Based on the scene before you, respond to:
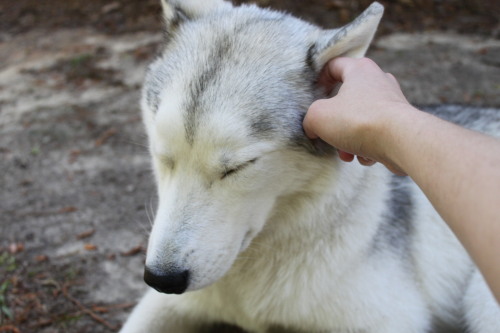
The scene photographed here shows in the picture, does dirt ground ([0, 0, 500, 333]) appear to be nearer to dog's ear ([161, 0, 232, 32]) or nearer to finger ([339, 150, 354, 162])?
dog's ear ([161, 0, 232, 32])

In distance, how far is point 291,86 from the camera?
2.46 m

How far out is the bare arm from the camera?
4.87 ft

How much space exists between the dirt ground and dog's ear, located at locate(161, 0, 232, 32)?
3.93ft

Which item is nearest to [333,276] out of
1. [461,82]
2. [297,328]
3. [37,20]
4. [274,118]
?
[297,328]

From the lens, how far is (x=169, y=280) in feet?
7.22

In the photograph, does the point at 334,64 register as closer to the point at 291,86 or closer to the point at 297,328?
the point at 291,86

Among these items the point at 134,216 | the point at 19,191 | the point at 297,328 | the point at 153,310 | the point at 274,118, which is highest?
the point at 274,118

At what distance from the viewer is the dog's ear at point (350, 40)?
2.35 metres

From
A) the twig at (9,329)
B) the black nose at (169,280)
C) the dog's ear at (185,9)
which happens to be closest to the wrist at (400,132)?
the black nose at (169,280)

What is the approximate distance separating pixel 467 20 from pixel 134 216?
604 centimetres

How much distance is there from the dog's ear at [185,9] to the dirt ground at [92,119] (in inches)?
47.2

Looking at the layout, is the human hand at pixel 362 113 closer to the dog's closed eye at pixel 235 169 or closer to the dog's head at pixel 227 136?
the dog's head at pixel 227 136

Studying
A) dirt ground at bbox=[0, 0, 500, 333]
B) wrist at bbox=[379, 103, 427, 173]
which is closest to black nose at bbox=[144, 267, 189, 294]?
wrist at bbox=[379, 103, 427, 173]

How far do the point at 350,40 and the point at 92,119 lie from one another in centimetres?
423
